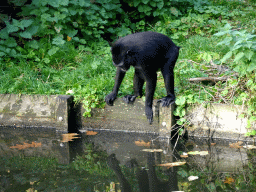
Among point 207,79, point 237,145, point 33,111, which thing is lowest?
point 237,145

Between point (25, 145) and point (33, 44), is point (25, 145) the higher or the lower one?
the lower one

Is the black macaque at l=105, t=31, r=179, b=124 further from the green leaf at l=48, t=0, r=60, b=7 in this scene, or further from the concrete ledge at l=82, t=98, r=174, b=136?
the green leaf at l=48, t=0, r=60, b=7

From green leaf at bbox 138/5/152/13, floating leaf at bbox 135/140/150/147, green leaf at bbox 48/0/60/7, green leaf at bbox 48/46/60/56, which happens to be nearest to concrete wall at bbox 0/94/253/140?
floating leaf at bbox 135/140/150/147

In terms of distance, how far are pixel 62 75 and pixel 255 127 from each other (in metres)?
3.27

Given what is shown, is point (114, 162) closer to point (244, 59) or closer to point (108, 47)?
point (244, 59)

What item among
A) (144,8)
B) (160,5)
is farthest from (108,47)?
(160,5)

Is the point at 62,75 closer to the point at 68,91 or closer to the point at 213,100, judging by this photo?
the point at 68,91

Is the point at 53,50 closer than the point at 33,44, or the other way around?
the point at 53,50

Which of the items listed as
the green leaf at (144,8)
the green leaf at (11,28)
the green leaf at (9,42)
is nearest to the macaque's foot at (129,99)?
the green leaf at (11,28)

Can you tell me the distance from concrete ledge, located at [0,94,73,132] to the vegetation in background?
16 cm

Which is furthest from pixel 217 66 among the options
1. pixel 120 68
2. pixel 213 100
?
pixel 120 68

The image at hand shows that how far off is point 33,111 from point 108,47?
102 inches

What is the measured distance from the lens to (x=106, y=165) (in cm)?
364

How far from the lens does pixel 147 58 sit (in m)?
3.98
